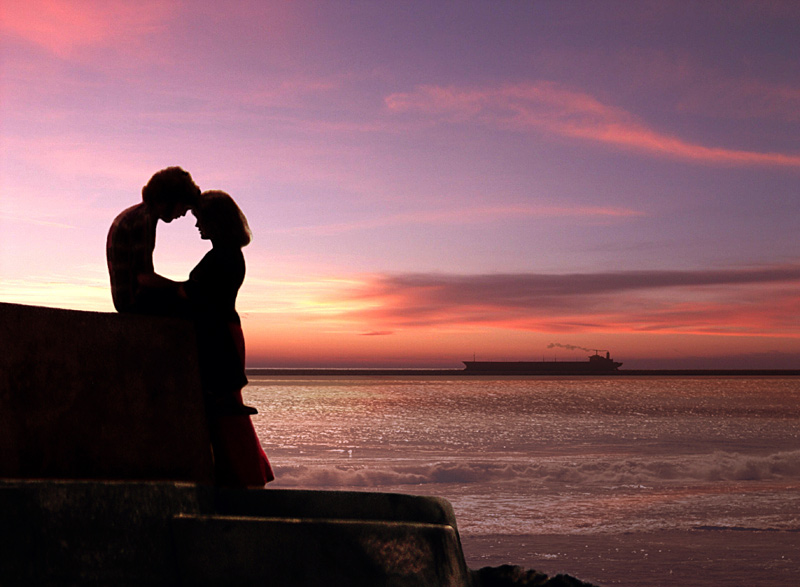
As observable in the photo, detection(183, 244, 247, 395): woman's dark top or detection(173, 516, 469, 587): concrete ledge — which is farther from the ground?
detection(183, 244, 247, 395): woman's dark top

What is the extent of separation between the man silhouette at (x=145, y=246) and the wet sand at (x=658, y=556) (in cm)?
514

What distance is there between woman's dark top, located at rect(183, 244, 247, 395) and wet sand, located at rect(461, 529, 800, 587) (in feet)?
15.5

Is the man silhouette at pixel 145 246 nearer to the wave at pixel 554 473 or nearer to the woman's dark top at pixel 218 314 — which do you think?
the woman's dark top at pixel 218 314

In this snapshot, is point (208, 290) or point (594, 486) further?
point (594, 486)

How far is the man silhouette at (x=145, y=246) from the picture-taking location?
11.3ft

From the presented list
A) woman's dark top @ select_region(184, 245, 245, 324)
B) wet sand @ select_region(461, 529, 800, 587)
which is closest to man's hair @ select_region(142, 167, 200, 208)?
woman's dark top @ select_region(184, 245, 245, 324)

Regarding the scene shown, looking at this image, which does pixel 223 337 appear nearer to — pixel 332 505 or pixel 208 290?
pixel 208 290

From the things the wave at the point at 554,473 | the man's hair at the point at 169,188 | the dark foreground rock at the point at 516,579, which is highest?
the man's hair at the point at 169,188

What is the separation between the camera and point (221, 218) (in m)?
3.73

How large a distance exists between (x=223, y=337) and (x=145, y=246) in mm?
553

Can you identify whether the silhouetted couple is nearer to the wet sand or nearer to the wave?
the wet sand

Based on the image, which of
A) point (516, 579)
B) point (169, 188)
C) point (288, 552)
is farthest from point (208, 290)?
point (516, 579)

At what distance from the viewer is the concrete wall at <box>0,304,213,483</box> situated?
3.02 meters

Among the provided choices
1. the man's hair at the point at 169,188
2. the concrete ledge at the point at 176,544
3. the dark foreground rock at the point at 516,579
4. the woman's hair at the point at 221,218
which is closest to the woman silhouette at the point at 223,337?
the woman's hair at the point at 221,218
